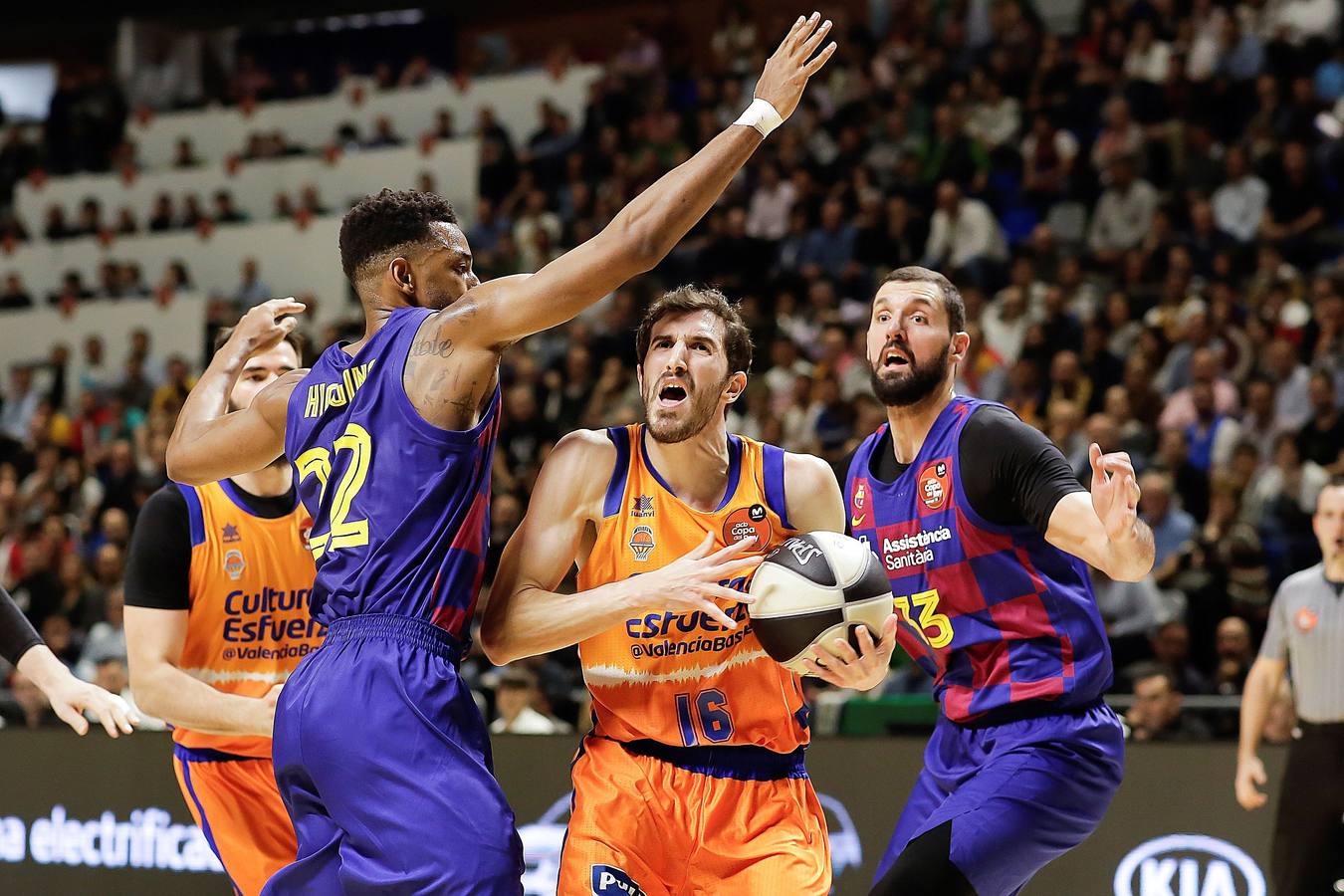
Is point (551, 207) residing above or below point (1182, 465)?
above

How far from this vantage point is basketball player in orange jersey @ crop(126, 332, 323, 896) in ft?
16.4

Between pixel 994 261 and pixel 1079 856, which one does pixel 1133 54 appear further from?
pixel 1079 856

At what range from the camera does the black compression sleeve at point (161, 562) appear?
202 inches

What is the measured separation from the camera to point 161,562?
5152 mm

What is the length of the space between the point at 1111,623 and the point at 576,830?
6091mm

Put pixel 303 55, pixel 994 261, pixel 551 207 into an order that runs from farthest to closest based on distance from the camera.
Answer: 1. pixel 303 55
2. pixel 551 207
3. pixel 994 261

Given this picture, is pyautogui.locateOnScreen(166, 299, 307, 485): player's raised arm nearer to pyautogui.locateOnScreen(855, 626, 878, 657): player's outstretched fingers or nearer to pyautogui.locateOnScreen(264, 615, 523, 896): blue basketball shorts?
pyautogui.locateOnScreen(264, 615, 523, 896): blue basketball shorts

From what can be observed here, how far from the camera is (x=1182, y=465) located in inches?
418

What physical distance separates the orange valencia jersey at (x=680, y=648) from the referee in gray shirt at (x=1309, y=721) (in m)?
3.24

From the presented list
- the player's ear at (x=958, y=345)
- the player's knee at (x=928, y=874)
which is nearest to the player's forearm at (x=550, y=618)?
the player's knee at (x=928, y=874)

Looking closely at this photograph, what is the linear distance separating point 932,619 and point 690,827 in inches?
40.1

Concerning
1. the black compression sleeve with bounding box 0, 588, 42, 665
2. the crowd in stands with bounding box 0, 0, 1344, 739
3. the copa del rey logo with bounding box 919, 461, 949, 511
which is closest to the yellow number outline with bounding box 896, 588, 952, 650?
the copa del rey logo with bounding box 919, 461, 949, 511

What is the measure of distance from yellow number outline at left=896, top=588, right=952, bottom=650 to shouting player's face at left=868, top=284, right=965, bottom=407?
63 centimetres

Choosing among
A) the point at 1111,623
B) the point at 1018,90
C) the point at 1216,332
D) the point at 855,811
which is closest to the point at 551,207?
the point at 1018,90
